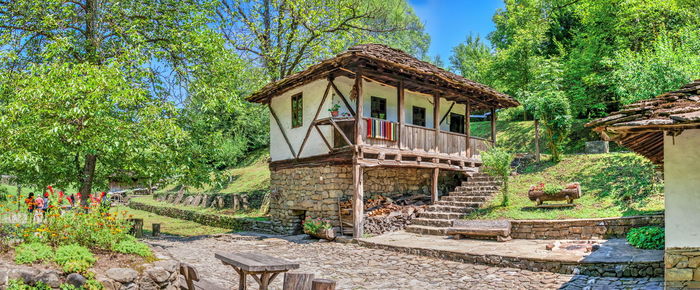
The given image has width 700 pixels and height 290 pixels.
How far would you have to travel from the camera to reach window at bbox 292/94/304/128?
14672mm

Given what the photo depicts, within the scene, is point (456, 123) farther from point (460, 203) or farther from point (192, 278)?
point (192, 278)

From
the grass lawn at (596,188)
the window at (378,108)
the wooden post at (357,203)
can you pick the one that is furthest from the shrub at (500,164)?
the wooden post at (357,203)

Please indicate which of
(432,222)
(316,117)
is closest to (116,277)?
(316,117)

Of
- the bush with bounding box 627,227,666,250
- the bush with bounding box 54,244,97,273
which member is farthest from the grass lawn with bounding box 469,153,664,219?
the bush with bounding box 54,244,97,273

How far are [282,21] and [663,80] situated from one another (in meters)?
13.4

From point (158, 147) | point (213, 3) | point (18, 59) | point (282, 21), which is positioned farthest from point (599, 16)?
point (18, 59)

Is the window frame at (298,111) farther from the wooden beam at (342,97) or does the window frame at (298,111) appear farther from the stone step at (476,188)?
the stone step at (476,188)

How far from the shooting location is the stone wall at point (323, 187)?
1323cm

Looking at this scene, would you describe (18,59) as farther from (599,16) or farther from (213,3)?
(599,16)

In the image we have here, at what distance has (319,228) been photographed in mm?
13000

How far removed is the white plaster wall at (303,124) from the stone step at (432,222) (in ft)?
10.9

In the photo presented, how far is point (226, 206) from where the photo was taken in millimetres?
19844

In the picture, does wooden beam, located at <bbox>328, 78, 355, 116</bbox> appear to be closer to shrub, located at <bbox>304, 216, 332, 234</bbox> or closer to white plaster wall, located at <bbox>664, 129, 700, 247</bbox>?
shrub, located at <bbox>304, 216, 332, 234</bbox>

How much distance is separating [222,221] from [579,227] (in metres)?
12.7
